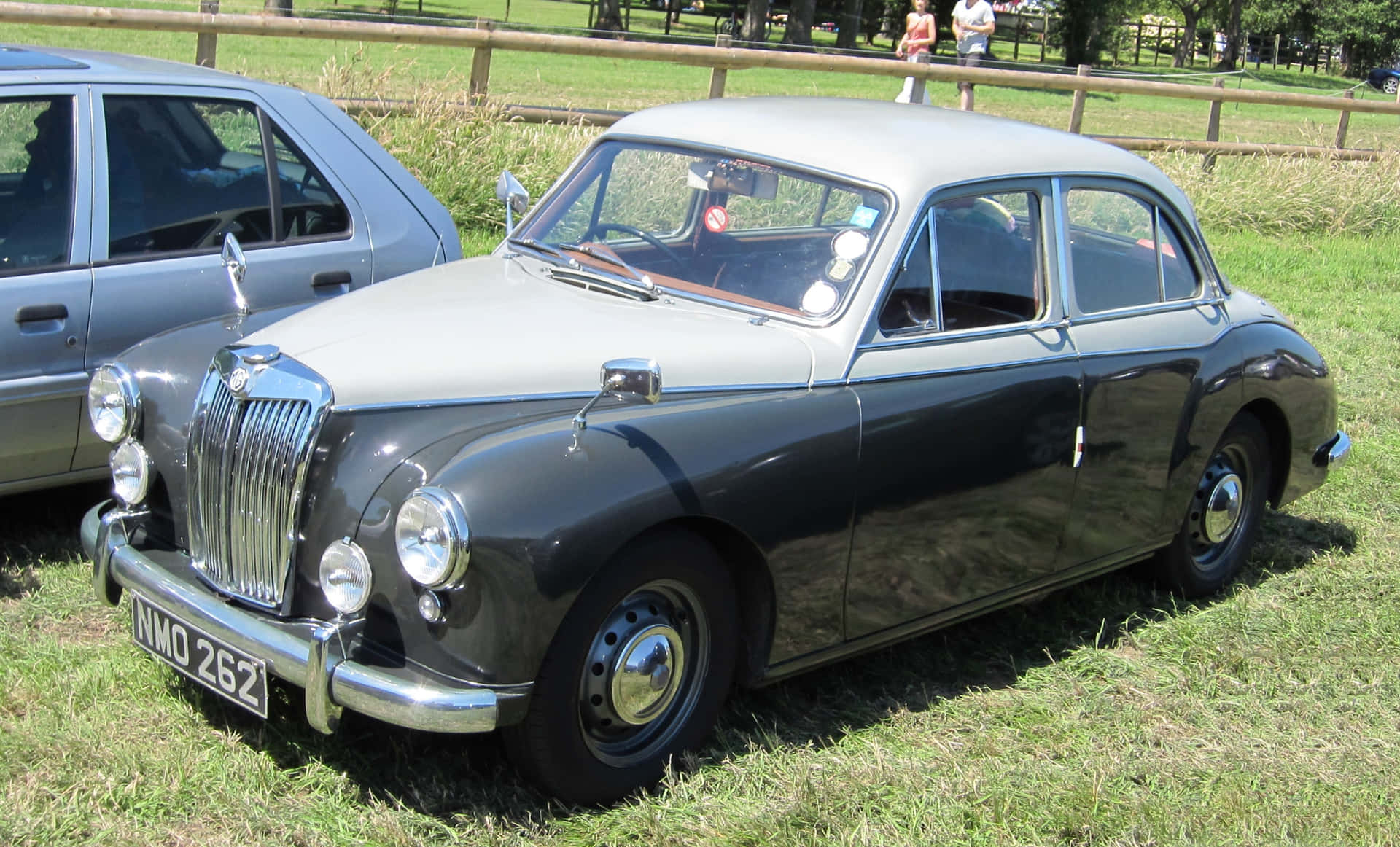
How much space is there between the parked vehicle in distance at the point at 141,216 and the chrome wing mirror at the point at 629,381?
1.92 metres

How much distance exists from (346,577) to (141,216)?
222cm

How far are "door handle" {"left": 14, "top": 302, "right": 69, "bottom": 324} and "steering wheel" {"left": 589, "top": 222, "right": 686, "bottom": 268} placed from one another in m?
1.73

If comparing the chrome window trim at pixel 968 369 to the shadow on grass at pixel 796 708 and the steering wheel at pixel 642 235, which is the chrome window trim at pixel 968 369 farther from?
the shadow on grass at pixel 796 708

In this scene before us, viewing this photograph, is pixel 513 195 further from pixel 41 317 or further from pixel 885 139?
pixel 41 317

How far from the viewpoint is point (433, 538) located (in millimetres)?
2986

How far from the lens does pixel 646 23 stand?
45.3 m

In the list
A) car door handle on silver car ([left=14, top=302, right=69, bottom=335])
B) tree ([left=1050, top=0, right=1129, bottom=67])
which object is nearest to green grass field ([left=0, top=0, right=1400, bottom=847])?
car door handle on silver car ([left=14, top=302, right=69, bottom=335])

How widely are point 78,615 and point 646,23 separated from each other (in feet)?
142

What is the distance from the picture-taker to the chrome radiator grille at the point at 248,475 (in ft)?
10.7

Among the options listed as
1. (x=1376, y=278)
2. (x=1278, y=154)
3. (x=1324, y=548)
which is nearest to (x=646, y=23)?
(x=1278, y=154)

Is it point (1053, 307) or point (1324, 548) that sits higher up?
point (1053, 307)

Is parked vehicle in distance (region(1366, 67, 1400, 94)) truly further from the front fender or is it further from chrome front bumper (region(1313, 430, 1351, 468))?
the front fender

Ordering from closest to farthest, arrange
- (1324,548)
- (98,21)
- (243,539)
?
1. (243,539)
2. (1324,548)
3. (98,21)

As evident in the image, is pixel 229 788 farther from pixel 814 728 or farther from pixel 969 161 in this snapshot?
pixel 969 161
